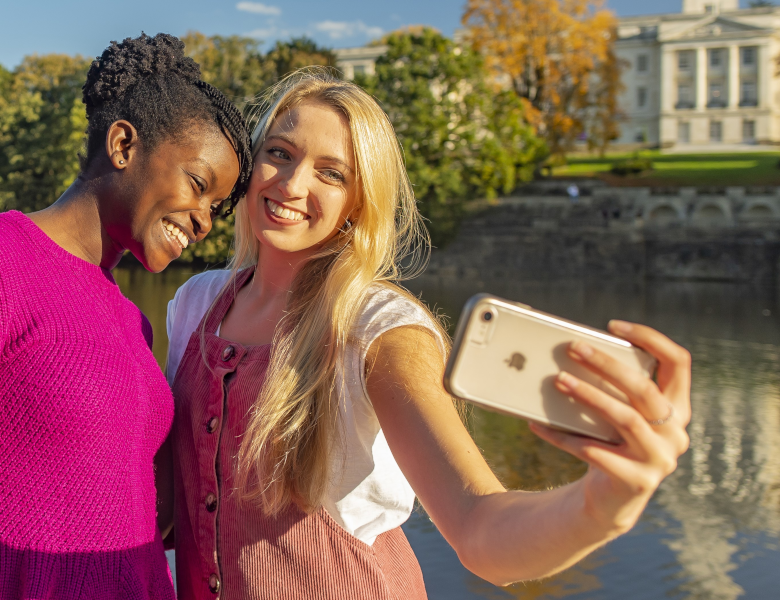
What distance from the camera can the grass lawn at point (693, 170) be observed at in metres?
34.1

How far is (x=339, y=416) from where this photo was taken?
1.78 metres

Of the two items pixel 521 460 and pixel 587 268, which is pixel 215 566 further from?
pixel 587 268

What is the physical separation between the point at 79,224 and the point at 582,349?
A: 1213 mm

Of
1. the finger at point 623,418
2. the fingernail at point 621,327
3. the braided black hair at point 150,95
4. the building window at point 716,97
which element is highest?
the building window at point 716,97

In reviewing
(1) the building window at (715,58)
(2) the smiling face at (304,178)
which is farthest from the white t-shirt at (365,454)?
(1) the building window at (715,58)

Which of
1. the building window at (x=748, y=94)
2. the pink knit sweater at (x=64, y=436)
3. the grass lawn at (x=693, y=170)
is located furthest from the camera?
the building window at (x=748, y=94)

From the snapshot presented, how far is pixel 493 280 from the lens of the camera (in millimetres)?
30344

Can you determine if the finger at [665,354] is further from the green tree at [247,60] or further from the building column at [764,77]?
the building column at [764,77]

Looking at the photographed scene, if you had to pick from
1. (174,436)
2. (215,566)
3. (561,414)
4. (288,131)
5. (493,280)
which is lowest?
(493,280)

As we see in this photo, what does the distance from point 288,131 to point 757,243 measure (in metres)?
30.8

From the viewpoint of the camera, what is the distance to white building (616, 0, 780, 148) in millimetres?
54781

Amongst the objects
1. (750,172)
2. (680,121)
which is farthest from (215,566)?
(680,121)

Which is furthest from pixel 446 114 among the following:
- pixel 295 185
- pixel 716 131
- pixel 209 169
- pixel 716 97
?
pixel 716 97

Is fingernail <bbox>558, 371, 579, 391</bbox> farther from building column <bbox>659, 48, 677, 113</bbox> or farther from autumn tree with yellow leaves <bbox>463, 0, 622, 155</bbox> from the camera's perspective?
building column <bbox>659, 48, 677, 113</bbox>
